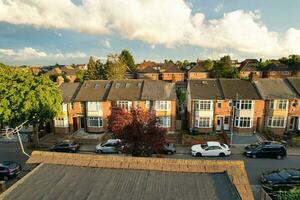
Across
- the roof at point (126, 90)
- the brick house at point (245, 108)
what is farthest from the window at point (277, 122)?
the roof at point (126, 90)

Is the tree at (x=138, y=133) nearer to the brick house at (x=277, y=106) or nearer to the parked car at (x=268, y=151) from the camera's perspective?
the parked car at (x=268, y=151)

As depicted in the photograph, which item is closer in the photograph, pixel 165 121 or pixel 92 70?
pixel 165 121

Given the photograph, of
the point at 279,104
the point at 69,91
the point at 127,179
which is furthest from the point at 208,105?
the point at 127,179

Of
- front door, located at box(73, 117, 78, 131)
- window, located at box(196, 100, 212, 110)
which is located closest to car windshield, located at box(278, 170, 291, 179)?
window, located at box(196, 100, 212, 110)

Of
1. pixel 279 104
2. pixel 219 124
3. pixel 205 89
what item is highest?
pixel 205 89

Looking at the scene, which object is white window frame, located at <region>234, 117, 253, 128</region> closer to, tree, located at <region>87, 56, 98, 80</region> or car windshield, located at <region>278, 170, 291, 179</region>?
car windshield, located at <region>278, 170, 291, 179</region>

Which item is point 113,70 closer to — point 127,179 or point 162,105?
point 162,105
